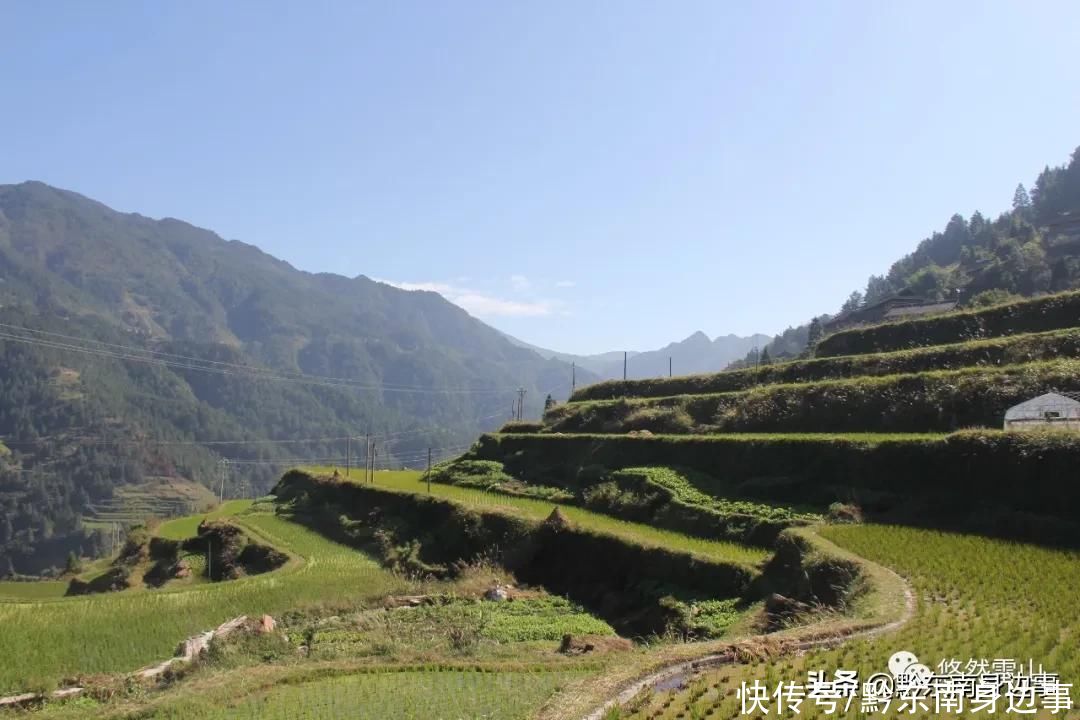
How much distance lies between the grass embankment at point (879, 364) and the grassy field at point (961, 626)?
14922mm

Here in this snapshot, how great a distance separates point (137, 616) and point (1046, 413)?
82.1 ft

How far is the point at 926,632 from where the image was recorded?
9711 millimetres

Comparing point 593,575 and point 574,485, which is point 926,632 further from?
point 574,485

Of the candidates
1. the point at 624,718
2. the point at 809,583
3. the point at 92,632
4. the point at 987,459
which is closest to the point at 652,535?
the point at 809,583

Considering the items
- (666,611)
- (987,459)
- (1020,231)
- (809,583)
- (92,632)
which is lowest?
(92,632)

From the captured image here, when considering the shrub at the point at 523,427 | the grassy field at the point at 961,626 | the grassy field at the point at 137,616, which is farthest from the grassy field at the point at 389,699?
the shrub at the point at 523,427

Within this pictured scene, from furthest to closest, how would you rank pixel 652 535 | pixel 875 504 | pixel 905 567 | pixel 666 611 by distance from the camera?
pixel 652 535, pixel 875 504, pixel 666 611, pixel 905 567

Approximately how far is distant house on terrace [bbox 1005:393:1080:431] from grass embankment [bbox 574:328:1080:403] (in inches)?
217

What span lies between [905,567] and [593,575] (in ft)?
28.0

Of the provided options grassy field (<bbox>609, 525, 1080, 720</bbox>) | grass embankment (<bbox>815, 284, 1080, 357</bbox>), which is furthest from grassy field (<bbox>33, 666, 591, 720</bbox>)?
grass embankment (<bbox>815, 284, 1080, 357</bbox>)

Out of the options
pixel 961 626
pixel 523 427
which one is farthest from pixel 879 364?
pixel 961 626

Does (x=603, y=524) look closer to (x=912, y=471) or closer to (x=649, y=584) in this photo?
(x=649, y=584)

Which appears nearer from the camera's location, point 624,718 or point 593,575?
point 624,718

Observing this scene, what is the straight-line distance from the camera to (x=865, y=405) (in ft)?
88.8
